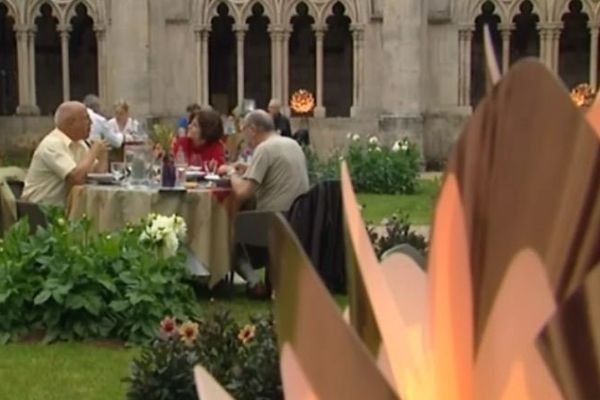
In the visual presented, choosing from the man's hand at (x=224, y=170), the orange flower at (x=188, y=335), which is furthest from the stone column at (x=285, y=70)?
the orange flower at (x=188, y=335)

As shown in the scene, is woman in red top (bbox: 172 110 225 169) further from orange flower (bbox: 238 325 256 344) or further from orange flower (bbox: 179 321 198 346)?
orange flower (bbox: 238 325 256 344)

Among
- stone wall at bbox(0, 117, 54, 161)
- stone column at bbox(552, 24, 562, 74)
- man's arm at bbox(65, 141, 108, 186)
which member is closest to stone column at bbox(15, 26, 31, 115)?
stone wall at bbox(0, 117, 54, 161)

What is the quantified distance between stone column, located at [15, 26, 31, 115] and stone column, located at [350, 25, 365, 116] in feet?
17.7

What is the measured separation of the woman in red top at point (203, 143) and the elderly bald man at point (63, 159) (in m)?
0.95

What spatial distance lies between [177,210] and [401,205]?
6388 mm

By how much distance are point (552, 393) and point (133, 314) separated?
5.56m

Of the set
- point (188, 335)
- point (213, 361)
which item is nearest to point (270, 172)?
point (188, 335)

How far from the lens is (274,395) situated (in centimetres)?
408

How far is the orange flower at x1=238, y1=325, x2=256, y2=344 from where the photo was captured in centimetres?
446

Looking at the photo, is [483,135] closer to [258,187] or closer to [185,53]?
[258,187]

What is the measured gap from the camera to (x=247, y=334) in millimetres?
4512

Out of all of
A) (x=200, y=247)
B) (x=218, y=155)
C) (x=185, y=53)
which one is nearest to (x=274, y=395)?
(x=200, y=247)

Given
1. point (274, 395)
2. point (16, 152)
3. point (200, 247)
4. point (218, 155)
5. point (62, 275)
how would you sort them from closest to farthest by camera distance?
point (274, 395) < point (62, 275) < point (200, 247) < point (218, 155) < point (16, 152)

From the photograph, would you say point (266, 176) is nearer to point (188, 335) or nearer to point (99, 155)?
point (99, 155)
